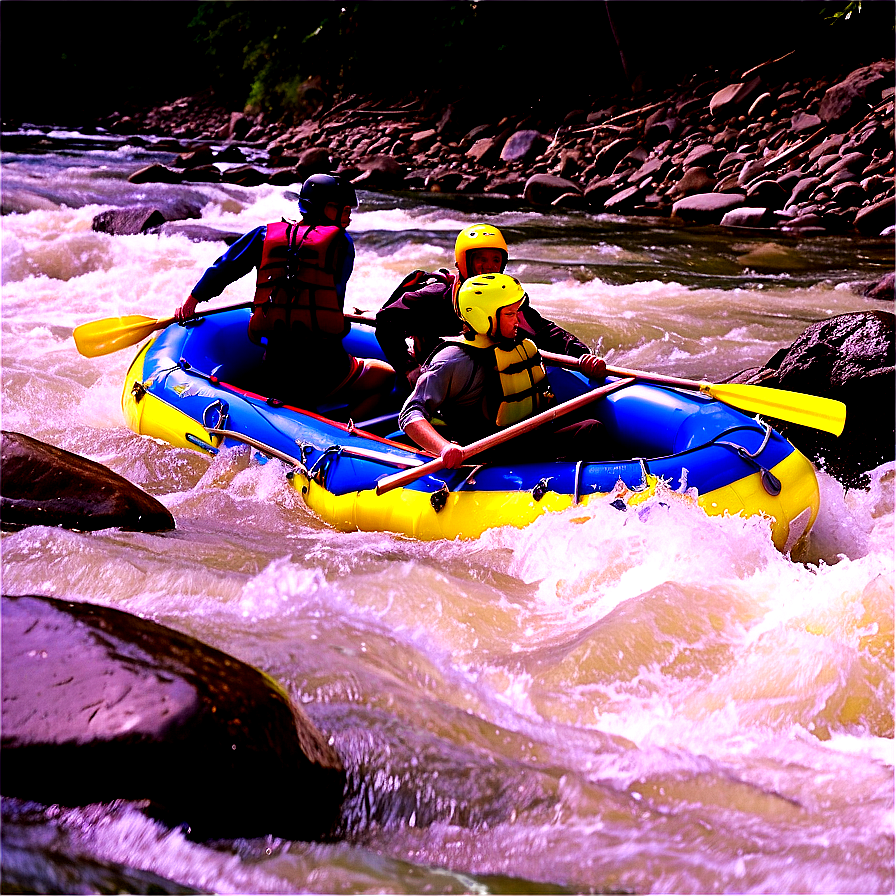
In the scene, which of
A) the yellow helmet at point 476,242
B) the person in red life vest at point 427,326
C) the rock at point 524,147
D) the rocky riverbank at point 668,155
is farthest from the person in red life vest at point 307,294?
the rock at point 524,147

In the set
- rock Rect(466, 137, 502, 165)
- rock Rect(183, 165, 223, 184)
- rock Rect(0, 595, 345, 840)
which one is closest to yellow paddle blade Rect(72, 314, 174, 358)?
rock Rect(0, 595, 345, 840)

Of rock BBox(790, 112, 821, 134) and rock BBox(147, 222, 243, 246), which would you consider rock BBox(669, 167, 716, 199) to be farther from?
rock BBox(147, 222, 243, 246)

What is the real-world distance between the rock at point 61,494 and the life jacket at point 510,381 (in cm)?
136

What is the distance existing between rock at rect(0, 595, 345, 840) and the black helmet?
2797mm

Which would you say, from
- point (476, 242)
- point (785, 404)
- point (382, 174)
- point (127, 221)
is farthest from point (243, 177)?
point (785, 404)

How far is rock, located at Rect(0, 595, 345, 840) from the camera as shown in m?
1.97

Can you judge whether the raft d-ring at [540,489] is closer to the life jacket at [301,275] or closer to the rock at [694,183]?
the life jacket at [301,275]

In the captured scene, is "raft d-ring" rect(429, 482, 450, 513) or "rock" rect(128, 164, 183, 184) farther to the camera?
"rock" rect(128, 164, 183, 184)

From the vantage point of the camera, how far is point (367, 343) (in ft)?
17.5

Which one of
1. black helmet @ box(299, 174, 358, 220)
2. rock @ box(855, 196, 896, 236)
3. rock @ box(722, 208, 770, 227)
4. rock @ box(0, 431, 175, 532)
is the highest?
black helmet @ box(299, 174, 358, 220)

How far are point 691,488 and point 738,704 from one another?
95 cm

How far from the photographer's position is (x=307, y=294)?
457 cm

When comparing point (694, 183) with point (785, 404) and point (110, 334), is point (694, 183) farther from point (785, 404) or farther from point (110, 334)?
point (785, 404)

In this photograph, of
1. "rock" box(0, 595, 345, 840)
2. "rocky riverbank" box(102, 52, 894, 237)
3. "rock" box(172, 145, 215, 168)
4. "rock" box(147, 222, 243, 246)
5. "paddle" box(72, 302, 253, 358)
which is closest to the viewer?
"rock" box(0, 595, 345, 840)
